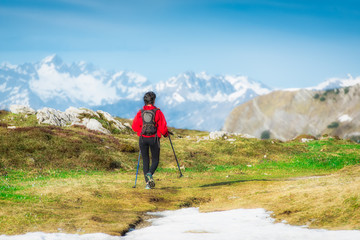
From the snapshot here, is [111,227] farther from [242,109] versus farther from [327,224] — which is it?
[242,109]

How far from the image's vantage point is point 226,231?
997 centimetres

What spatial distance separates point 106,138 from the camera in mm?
44031

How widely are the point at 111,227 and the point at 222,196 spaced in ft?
25.8

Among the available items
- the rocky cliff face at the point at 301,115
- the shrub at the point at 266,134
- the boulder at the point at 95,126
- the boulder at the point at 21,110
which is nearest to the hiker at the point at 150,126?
the boulder at the point at 95,126

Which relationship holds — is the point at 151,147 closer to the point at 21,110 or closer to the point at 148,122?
the point at 148,122

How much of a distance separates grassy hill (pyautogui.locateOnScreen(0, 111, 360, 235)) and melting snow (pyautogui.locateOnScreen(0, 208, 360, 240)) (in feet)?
1.77

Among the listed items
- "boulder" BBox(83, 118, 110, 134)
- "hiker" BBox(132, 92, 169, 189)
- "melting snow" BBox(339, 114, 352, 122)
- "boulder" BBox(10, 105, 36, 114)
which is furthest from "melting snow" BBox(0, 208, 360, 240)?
"melting snow" BBox(339, 114, 352, 122)

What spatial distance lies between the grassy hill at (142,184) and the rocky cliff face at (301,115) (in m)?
119

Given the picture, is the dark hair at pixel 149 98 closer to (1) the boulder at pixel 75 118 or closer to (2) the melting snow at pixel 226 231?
(2) the melting snow at pixel 226 231

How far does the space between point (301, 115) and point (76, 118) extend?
132m

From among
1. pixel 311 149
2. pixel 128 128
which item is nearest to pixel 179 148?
pixel 311 149

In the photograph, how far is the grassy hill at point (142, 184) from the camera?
36.4 ft

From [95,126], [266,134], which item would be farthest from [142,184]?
[266,134]

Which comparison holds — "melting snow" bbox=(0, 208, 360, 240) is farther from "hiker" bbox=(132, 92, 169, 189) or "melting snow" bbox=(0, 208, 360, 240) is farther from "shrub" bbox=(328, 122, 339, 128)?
"shrub" bbox=(328, 122, 339, 128)
